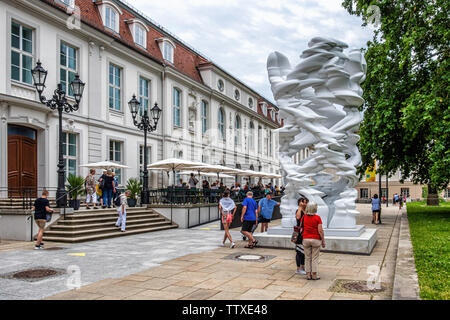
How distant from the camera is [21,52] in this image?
1722 centimetres

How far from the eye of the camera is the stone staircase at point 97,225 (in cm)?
1326

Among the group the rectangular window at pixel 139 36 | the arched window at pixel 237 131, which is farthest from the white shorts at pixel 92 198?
the arched window at pixel 237 131

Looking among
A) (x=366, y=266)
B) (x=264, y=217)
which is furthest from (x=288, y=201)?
(x=366, y=266)

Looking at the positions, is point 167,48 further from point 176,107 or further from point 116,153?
point 116,153

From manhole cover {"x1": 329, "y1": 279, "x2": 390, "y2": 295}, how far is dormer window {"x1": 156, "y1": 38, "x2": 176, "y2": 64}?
2344 centimetres

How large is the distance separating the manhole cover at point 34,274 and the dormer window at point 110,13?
56.6 feet

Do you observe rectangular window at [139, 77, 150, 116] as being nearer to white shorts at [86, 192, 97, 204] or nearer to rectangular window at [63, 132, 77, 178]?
rectangular window at [63, 132, 77, 178]

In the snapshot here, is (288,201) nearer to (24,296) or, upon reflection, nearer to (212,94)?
(24,296)

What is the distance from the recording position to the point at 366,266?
883 cm

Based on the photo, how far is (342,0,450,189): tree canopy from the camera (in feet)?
57.1

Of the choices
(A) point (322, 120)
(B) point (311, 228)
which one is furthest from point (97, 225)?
(B) point (311, 228)
